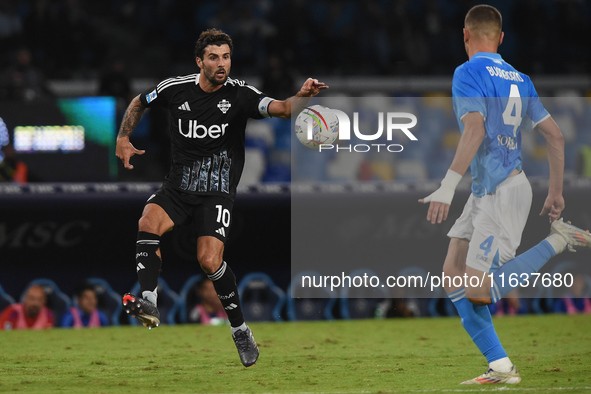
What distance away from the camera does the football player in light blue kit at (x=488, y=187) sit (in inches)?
231

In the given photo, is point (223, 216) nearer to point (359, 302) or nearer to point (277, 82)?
point (359, 302)

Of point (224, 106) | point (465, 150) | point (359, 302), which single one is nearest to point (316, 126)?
point (224, 106)

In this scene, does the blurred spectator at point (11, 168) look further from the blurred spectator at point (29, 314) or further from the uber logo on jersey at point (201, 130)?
the uber logo on jersey at point (201, 130)

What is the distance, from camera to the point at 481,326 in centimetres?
589

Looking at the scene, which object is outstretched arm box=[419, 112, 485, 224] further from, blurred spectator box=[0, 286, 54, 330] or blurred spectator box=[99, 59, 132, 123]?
blurred spectator box=[99, 59, 132, 123]

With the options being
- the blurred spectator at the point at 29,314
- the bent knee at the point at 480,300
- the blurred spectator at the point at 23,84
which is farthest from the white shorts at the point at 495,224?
the blurred spectator at the point at 23,84

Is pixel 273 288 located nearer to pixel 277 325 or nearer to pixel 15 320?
pixel 277 325

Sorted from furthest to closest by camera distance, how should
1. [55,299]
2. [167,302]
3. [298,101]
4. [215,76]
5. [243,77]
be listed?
[243,77]
[167,302]
[55,299]
[215,76]
[298,101]

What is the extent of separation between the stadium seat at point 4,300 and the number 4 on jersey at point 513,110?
623 centimetres

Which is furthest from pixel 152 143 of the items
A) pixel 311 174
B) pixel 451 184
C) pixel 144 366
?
pixel 451 184

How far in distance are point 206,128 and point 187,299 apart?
4156 mm

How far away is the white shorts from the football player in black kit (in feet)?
4.87

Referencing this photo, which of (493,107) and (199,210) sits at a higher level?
(493,107)

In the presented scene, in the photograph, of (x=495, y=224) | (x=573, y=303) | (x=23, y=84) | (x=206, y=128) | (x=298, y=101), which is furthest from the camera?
(x=23, y=84)
